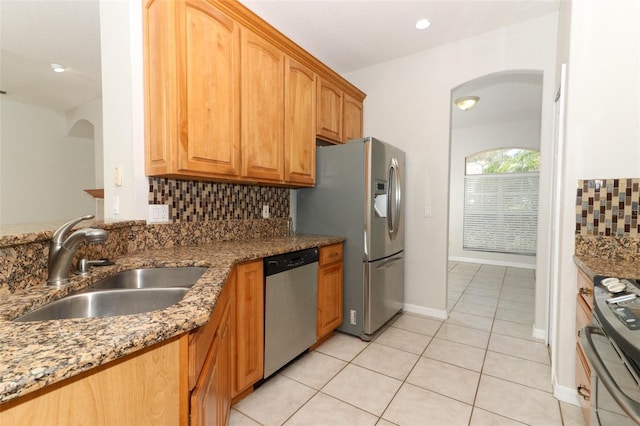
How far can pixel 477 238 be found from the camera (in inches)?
231

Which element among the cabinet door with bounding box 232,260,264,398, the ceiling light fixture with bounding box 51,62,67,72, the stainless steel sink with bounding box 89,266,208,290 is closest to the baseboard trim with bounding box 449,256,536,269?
the cabinet door with bounding box 232,260,264,398

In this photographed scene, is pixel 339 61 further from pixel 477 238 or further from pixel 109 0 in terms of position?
pixel 477 238

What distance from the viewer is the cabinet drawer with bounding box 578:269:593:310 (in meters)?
1.35

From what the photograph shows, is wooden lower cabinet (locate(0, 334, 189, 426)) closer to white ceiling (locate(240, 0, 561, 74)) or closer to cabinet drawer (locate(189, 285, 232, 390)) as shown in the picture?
cabinet drawer (locate(189, 285, 232, 390))

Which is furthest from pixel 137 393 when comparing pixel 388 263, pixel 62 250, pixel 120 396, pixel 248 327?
pixel 388 263

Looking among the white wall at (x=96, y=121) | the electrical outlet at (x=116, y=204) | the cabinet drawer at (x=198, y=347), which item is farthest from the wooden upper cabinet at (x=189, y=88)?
the white wall at (x=96, y=121)

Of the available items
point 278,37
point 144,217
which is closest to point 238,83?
point 278,37

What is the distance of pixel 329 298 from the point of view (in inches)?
93.5

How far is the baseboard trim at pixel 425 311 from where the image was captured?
2.94m

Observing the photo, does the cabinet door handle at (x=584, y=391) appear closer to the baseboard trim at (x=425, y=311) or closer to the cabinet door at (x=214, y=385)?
the baseboard trim at (x=425, y=311)

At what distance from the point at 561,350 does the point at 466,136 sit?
193 inches

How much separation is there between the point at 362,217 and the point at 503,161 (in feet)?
15.3

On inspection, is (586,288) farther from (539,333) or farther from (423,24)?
(423,24)

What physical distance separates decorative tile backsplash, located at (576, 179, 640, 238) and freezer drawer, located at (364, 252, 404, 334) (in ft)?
4.52
